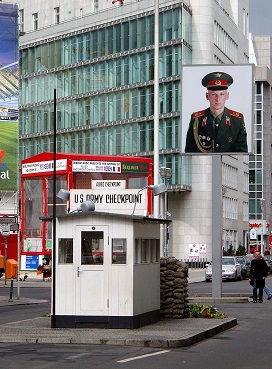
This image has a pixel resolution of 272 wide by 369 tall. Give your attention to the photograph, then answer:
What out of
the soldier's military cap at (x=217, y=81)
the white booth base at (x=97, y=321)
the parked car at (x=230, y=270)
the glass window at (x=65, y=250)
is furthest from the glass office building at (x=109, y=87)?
the white booth base at (x=97, y=321)

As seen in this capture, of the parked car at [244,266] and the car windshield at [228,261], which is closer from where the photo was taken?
the car windshield at [228,261]

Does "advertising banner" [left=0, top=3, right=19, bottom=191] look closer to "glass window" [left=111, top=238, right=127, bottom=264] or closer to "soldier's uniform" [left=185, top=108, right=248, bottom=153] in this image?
"soldier's uniform" [left=185, top=108, right=248, bottom=153]

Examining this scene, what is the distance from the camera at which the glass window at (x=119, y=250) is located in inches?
822

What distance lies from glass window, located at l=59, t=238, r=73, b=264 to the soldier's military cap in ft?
54.8

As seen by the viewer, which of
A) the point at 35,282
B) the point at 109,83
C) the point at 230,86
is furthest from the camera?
the point at 109,83

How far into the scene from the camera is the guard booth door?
20781 millimetres

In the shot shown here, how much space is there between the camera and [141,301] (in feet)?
70.6

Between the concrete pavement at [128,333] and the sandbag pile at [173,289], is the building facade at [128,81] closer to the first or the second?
the sandbag pile at [173,289]

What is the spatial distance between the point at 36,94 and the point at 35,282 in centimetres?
5052

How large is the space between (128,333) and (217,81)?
60.9ft

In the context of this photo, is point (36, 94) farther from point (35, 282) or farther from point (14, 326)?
point (14, 326)

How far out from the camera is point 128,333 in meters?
19.7

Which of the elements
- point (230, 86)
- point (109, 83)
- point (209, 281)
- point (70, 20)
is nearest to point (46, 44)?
point (70, 20)

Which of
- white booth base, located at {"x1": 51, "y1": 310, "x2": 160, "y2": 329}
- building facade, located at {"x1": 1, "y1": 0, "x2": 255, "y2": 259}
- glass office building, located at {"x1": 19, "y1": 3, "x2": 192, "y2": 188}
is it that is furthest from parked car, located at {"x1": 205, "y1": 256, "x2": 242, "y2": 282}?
white booth base, located at {"x1": 51, "y1": 310, "x2": 160, "y2": 329}
